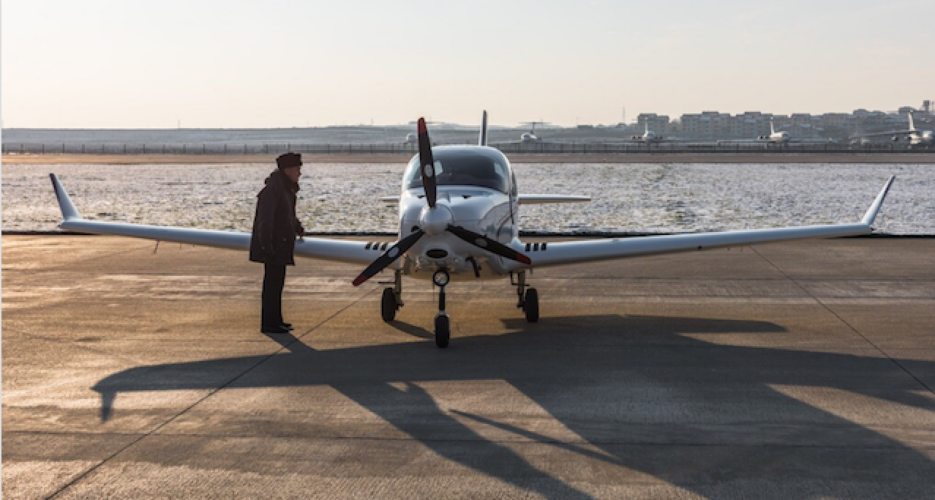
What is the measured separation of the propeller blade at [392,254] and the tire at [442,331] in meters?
0.78

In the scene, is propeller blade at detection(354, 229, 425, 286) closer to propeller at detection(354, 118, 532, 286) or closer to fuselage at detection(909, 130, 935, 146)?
propeller at detection(354, 118, 532, 286)

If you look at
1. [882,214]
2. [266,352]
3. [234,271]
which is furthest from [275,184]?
[882,214]

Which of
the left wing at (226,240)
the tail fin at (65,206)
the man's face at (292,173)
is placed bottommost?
the left wing at (226,240)

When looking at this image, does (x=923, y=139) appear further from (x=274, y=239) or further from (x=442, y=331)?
(x=442, y=331)

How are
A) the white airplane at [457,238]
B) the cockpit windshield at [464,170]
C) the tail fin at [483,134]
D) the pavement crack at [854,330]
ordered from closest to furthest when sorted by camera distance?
the pavement crack at [854,330]
the white airplane at [457,238]
the cockpit windshield at [464,170]
the tail fin at [483,134]

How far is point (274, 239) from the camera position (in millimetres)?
11258

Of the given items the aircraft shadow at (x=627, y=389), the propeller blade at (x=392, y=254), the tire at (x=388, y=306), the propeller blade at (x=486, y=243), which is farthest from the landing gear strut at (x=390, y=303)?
the propeller blade at (x=486, y=243)

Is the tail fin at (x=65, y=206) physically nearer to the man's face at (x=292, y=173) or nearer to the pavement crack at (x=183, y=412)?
the man's face at (x=292, y=173)

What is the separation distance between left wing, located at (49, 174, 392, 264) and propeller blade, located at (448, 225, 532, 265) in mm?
1692

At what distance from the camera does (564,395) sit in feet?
27.3

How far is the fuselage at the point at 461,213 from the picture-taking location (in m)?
10.2

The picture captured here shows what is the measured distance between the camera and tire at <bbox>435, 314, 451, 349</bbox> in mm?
10305

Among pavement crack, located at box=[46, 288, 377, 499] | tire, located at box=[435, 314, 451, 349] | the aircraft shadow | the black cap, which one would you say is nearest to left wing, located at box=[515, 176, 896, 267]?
the aircraft shadow

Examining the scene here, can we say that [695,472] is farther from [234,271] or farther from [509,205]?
[234,271]
